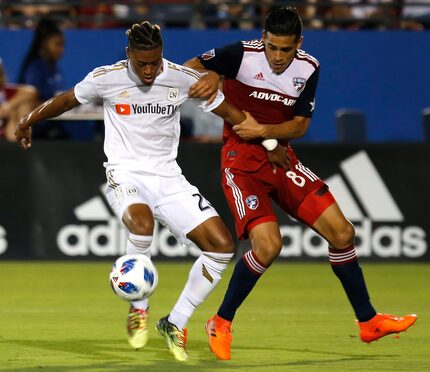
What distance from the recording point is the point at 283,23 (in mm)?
7449

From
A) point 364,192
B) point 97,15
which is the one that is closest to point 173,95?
point 364,192

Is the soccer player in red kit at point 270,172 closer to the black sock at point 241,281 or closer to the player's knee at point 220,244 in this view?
the black sock at point 241,281

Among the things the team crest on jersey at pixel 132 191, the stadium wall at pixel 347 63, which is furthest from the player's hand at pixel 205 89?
the stadium wall at pixel 347 63

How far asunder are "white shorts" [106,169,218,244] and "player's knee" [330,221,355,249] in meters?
0.79

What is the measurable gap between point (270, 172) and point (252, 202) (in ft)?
0.92

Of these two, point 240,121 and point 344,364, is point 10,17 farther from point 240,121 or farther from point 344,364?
point 344,364

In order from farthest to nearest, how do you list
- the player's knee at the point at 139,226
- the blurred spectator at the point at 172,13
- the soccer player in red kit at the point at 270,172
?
the blurred spectator at the point at 172,13 < the soccer player in red kit at the point at 270,172 < the player's knee at the point at 139,226

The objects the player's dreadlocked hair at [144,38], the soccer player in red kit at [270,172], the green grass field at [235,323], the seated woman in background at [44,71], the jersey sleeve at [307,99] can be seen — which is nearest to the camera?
the green grass field at [235,323]

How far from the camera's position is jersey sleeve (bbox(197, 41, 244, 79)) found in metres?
7.77

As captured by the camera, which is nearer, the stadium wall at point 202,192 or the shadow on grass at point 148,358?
the shadow on grass at point 148,358

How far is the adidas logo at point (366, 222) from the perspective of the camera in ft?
41.6

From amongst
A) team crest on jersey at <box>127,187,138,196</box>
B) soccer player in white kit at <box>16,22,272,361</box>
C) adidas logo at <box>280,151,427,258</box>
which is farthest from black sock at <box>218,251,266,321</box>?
adidas logo at <box>280,151,427,258</box>

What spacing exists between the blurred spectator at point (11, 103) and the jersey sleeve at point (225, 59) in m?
6.09

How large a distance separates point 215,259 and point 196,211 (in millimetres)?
334
